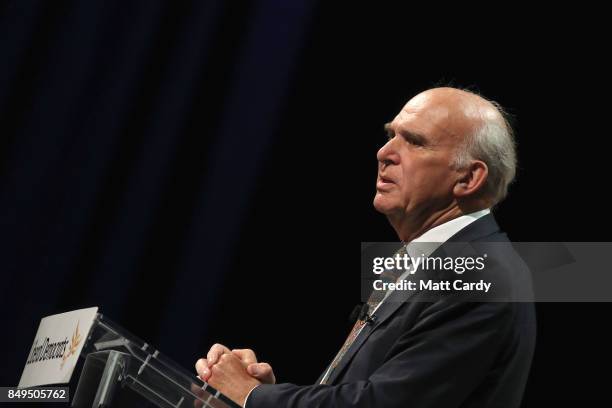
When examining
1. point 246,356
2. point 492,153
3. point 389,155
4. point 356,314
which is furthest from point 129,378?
point 492,153

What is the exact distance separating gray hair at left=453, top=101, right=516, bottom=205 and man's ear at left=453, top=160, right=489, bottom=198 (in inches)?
0.6

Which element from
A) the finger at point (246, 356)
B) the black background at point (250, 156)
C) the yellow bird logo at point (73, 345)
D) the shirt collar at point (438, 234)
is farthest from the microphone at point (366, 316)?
the black background at point (250, 156)

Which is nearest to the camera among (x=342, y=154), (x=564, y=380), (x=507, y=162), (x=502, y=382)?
(x=502, y=382)

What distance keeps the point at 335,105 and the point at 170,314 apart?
49.9 inches

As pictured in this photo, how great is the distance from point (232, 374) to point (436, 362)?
472 mm

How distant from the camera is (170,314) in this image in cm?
371

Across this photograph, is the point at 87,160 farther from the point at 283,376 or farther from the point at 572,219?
the point at 572,219

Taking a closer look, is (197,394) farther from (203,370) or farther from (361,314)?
(361,314)

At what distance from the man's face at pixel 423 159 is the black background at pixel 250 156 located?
1.45 m

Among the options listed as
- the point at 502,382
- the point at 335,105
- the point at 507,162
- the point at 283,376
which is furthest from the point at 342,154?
the point at 502,382

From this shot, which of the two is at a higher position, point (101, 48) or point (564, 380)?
point (101, 48)

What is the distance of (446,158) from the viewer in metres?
2.19

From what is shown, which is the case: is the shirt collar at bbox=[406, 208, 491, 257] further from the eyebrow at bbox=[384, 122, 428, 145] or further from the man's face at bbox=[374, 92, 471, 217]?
the eyebrow at bbox=[384, 122, 428, 145]

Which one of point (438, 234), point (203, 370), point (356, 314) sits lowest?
point (203, 370)
